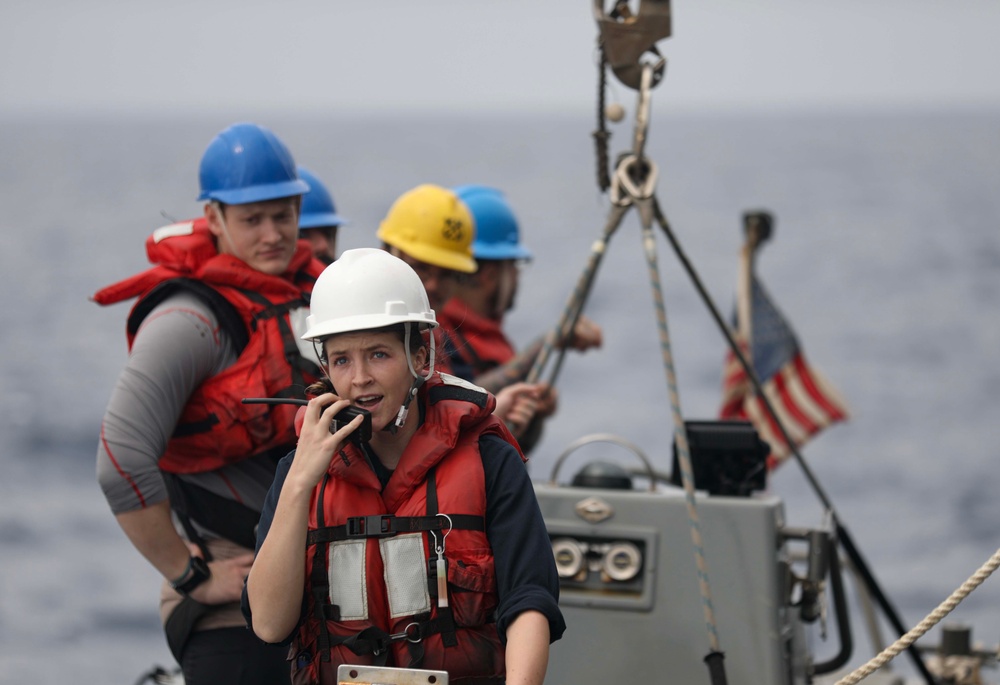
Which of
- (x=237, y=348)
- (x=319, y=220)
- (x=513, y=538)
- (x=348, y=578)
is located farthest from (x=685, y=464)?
(x=319, y=220)

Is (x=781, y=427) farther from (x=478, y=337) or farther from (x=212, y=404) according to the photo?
(x=212, y=404)

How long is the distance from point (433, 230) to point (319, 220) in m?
0.42

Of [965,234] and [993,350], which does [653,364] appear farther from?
[965,234]

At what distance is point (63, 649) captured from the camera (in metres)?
13.3

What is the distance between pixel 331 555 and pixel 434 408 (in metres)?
0.33

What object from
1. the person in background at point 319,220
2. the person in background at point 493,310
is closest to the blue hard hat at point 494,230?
the person in background at point 493,310

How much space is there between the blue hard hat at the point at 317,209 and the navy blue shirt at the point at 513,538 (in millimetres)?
2260

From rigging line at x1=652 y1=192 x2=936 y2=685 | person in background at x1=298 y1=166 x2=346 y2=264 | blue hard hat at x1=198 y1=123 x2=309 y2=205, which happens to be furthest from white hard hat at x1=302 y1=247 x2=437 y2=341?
person in background at x1=298 y1=166 x2=346 y2=264

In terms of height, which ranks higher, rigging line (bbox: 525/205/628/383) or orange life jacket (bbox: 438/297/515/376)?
rigging line (bbox: 525/205/628/383)

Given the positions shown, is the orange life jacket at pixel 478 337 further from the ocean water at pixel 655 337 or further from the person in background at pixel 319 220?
the ocean water at pixel 655 337

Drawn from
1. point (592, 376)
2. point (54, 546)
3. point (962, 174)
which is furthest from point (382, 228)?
point (962, 174)

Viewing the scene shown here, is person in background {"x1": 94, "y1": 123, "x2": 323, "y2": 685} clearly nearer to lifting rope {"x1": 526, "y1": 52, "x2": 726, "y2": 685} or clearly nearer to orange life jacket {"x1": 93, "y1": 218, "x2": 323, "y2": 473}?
orange life jacket {"x1": 93, "y1": 218, "x2": 323, "y2": 473}

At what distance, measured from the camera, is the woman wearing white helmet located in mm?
2531

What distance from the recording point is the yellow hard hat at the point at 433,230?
16.5ft
